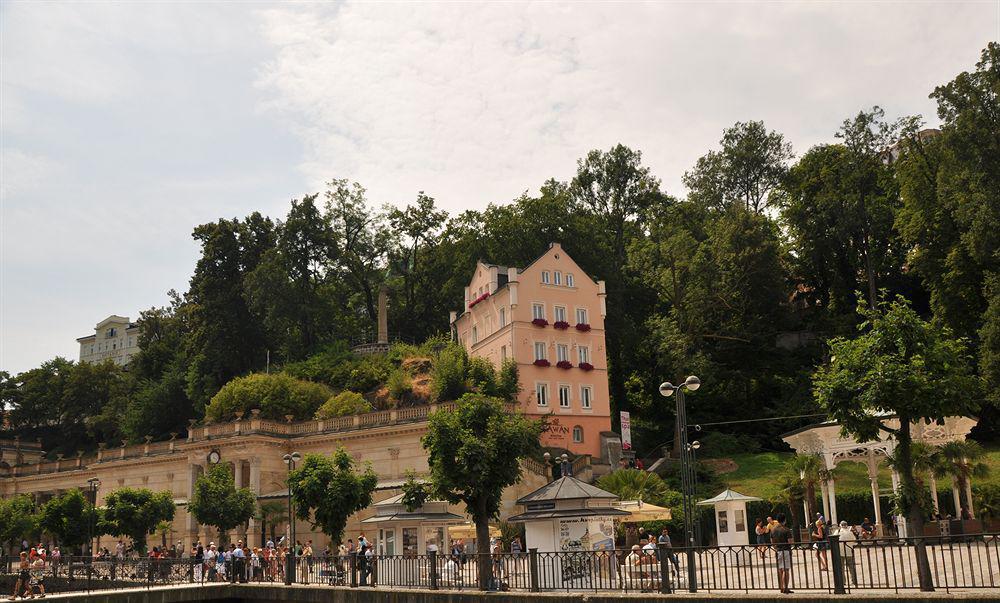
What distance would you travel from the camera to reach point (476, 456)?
1111 inches

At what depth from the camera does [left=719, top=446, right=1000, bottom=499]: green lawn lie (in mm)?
47375

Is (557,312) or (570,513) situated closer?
(570,513)

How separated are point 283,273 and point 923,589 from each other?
6148 centimetres

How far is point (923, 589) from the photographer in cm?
1712

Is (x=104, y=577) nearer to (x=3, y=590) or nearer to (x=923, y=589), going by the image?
(x=3, y=590)

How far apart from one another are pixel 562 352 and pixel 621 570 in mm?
36152

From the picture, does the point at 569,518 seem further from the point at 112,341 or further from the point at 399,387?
the point at 112,341

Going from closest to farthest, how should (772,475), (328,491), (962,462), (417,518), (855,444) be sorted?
(855,444) < (417,518) < (962,462) < (328,491) < (772,475)

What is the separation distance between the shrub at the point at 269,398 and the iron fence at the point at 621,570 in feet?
65.9

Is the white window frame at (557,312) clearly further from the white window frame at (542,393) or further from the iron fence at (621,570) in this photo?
the iron fence at (621,570)

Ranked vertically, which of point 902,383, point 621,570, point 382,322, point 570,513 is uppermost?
point 382,322

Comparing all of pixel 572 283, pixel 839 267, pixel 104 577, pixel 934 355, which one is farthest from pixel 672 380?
pixel 934 355

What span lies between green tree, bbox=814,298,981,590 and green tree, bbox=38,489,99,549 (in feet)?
131

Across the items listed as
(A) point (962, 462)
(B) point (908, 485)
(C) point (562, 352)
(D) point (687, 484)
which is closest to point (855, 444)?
(A) point (962, 462)
